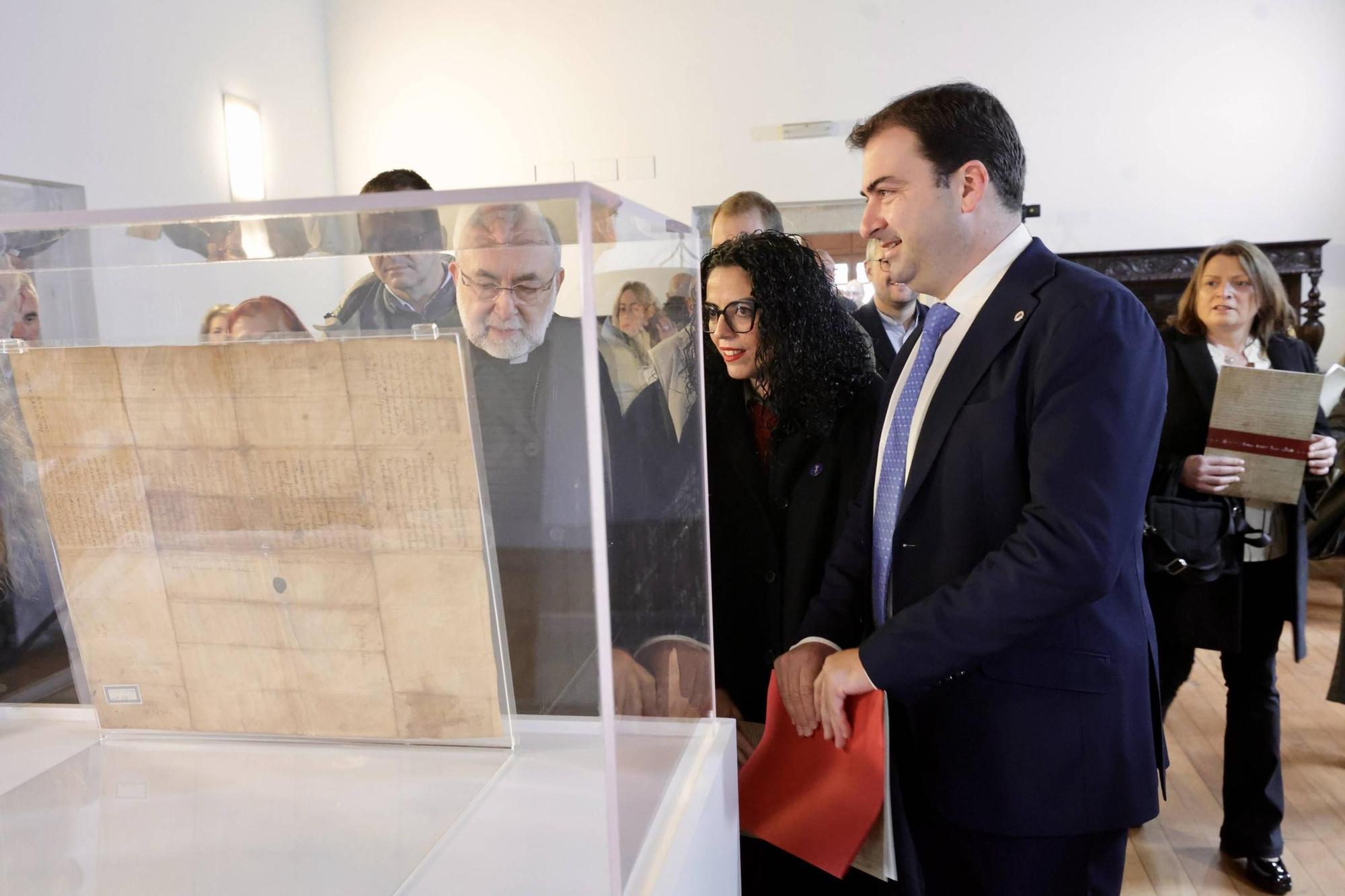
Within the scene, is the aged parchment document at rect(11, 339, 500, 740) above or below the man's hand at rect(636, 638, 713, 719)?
above

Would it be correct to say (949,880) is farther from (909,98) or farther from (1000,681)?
(909,98)

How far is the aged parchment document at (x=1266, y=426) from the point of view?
2.61 m

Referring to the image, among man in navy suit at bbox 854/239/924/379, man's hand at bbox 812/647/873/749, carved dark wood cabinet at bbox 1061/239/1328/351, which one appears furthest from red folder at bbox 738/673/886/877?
carved dark wood cabinet at bbox 1061/239/1328/351

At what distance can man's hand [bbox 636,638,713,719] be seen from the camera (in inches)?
36.3

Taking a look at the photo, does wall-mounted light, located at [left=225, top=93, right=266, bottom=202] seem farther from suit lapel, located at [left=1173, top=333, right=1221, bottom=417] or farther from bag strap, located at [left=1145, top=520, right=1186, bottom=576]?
bag strap, located at [left=1145, top=520, right=1186, bottom=576]

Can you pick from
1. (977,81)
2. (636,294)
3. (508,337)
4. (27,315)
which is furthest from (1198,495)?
(977,81)

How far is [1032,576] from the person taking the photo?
1.22 meters

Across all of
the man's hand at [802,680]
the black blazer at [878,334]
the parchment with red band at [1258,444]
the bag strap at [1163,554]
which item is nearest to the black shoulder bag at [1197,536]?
the bag strap at [1163,554]

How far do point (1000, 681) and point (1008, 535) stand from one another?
226 millimetres

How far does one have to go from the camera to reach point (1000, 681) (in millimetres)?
1392

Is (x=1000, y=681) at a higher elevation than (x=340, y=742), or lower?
lower

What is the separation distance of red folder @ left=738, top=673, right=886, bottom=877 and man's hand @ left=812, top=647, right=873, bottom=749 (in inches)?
0.4

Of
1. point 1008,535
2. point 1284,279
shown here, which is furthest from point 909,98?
point 1284,279

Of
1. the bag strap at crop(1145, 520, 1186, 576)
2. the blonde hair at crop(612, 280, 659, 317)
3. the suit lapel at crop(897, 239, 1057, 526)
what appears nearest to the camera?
the blonde hair at crop(612, 280, 659, 317)
